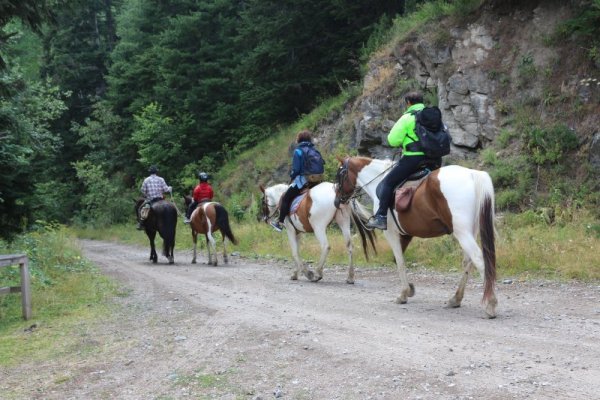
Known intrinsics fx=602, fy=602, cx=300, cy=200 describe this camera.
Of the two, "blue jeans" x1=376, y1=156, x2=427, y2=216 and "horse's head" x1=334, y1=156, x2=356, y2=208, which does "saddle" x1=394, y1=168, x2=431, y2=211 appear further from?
"horse's head" x1=334, y1=156, x2=356, y2=208

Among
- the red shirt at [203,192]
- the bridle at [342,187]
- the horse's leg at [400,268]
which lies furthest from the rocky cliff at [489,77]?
the horse's leg at [400,268]

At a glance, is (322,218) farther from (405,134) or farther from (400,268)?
(405,134)

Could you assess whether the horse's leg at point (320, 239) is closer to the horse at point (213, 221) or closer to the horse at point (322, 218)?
the horse at point (322, 218)

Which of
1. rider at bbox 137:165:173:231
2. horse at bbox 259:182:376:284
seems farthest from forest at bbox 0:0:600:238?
horse at bbox 259:182:376:284

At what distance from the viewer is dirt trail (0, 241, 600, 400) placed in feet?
16.5

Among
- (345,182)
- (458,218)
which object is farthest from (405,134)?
(345,182)

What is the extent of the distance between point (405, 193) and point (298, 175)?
4.33 metres

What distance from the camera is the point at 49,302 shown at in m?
10.7

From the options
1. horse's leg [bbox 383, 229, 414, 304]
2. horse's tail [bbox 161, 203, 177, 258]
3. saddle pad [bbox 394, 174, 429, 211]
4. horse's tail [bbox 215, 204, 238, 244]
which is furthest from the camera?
horse's tail [bbox 161, 203, 177, 258]

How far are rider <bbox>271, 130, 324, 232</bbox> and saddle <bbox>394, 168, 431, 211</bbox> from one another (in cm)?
388

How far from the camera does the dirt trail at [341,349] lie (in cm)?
504

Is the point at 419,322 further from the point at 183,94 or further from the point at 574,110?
the point at 183,94

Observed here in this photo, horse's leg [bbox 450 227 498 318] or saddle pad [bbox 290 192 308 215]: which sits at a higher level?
saddle pad [bbox 290 192 308 215]

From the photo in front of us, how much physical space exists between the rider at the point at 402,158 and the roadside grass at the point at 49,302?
457 centimetres
